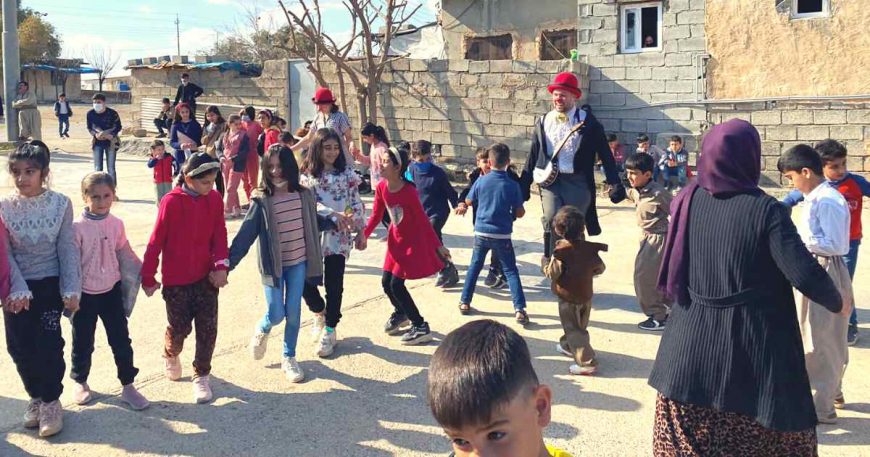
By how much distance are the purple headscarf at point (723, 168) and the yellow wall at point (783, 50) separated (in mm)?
11046

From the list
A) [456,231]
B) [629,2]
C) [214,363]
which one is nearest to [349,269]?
[456,231]

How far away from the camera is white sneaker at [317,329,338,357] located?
17.6ft

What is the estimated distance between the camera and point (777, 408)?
2.78 m

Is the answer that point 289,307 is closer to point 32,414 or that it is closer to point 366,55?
point 32,414

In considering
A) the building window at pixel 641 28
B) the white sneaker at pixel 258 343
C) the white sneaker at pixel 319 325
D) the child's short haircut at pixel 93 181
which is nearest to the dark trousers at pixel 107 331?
the child's short haircut at pixel 93 181

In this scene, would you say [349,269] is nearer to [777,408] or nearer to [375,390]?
[375,390]

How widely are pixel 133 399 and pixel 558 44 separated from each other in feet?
47.8

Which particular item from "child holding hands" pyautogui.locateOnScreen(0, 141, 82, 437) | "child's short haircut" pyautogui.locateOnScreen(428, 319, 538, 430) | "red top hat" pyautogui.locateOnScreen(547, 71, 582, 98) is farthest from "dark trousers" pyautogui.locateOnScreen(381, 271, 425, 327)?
"child's short haircut" pyautogui.locateOnScreen(428, 319, 538, 430)

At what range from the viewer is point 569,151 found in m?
6.34

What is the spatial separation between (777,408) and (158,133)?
20.1 m

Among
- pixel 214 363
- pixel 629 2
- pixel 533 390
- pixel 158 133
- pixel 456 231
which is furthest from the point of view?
pixel 158 133

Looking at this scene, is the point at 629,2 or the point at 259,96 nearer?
the point at 629,2

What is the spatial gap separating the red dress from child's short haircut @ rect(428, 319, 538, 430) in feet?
12.3

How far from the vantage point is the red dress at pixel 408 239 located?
5.54 meters
